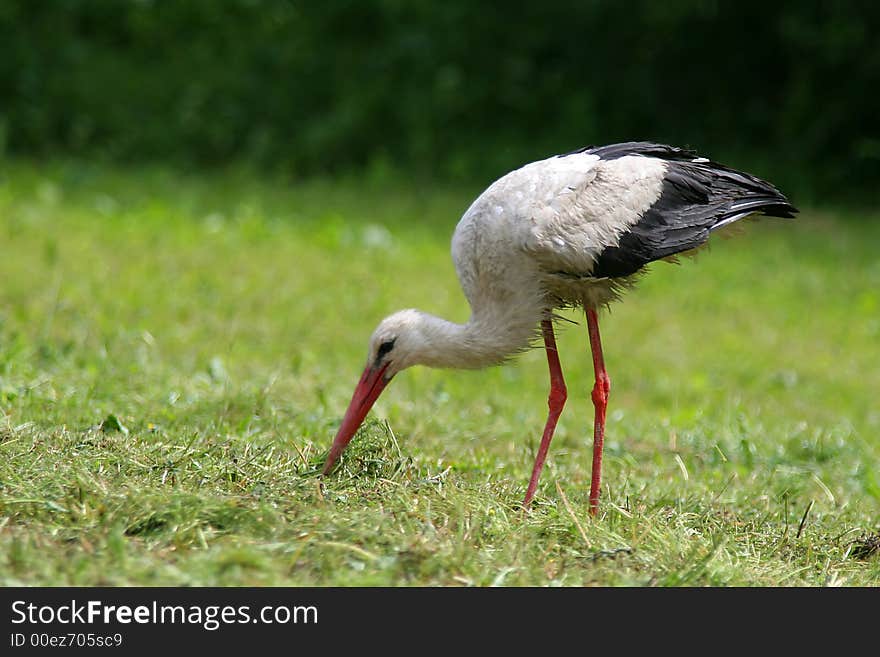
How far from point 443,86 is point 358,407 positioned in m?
9.93

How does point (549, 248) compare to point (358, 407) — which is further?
point (358, 407)

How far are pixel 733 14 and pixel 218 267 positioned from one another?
7761 mm

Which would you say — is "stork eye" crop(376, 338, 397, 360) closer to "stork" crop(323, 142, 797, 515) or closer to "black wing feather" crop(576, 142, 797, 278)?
"stork" crop(323, 142, 797, 515)

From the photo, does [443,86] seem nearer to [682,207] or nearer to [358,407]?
[682,207]

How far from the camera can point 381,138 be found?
13961 millimetres

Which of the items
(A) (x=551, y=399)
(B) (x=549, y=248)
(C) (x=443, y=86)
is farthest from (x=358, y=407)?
(C) (x=443, y=86)

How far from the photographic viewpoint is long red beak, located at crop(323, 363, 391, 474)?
438 cm

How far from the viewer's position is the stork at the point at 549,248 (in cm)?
436

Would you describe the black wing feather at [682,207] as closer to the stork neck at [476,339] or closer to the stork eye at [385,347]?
the stork neck at [476,339]

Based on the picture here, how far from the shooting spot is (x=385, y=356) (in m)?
4.55

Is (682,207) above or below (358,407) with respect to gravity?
above

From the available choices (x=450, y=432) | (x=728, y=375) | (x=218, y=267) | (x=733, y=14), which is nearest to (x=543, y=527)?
(x=450, y=432)

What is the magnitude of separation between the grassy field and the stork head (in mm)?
145
